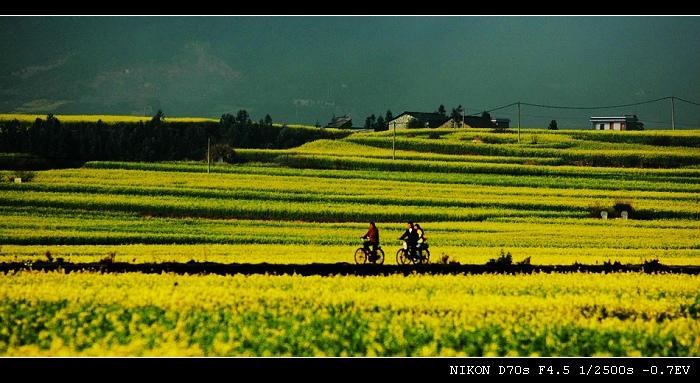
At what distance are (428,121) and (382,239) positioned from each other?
61.6 m

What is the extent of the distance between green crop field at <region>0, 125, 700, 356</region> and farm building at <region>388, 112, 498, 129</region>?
14.7 meters

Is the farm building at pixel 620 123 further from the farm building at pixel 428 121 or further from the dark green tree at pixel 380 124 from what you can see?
the dark green tree at pixel 380 124

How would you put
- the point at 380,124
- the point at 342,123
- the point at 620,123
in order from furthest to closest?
the point at 342,123 < the point at 380,124 < the point at 620,123

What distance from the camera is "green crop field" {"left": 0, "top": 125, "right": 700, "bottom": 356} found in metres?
16.5

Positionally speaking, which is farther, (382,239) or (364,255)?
(382,239)

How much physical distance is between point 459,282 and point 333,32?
2274 centimetres

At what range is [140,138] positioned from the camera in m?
61.7

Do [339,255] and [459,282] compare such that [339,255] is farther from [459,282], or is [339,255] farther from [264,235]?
[459,282]

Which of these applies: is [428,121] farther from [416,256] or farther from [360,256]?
[416,256]

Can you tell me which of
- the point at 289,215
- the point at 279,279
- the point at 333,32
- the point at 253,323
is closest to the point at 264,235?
the point at 289,215

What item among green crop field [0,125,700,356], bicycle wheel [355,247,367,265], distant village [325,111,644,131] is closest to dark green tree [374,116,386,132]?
distant village [325,111,644,131]

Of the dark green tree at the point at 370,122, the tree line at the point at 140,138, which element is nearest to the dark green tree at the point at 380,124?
the dark green tree at the point at 370,122

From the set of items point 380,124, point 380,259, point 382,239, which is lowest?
point 380,259

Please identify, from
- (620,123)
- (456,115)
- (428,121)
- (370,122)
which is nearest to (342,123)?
(370,122)
